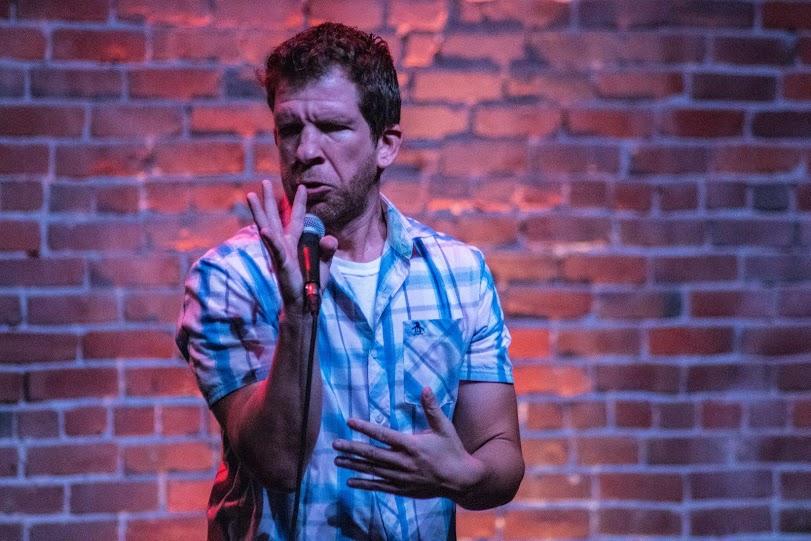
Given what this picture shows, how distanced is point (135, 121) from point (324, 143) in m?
0.78

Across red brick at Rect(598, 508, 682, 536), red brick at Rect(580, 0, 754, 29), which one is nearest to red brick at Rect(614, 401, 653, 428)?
red brick at Rect(598, 508, 682, 536)

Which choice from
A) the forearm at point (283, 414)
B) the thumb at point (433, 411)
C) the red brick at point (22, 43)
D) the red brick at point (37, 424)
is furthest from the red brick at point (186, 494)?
the red brick at point (22, 43)

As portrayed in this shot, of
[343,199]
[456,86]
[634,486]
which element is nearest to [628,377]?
[634,486]

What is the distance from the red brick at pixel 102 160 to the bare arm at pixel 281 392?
2.89 ft

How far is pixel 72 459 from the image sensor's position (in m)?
2.14

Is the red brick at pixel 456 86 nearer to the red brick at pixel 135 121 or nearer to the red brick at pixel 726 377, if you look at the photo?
the red brick at pixel 135 121

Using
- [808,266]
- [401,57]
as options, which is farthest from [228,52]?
[808,266]

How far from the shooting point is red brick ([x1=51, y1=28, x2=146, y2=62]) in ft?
6.93

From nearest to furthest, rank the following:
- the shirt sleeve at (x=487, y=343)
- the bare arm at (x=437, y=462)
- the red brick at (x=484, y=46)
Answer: the bare arm at (x=437, y=462) → the shirt sleeve at (x=487, y=343) → the red brick at (x=484, y=46)

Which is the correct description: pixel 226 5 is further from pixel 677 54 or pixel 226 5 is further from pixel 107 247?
pixel 677 54

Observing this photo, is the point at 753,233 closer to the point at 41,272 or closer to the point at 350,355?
the point at 350,355

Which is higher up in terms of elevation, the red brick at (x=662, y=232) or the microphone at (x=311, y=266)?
the red brick at (x=662, y=232)

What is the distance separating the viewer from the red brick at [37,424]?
213 cm

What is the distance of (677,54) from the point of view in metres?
2.25
